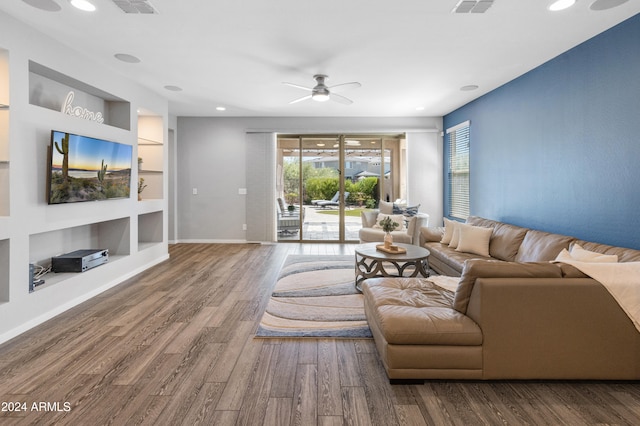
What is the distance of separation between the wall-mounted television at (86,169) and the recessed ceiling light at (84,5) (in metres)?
1.15

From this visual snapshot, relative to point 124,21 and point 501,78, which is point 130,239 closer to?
point 124,21

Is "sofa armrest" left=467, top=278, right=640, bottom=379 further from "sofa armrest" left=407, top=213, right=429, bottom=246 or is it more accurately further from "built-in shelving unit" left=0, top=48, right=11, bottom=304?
"sofa armrest" left=407, top=213, right=429, bottom=246

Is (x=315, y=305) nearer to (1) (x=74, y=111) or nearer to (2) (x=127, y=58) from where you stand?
(1) (x=74, y=111)

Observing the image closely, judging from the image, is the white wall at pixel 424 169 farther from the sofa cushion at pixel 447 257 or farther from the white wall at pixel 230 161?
the sofa cushion at pixel 447 257

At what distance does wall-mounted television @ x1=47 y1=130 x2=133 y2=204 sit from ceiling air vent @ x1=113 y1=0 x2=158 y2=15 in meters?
1.36

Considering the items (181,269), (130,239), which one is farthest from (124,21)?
(181,269)

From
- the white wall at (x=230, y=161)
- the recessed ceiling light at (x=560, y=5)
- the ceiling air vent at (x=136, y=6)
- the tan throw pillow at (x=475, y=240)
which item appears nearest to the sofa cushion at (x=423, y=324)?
the tan throw pillow at (x=475, y=240)

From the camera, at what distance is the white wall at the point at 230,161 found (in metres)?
7.44

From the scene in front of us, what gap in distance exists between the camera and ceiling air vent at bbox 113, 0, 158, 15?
2.77 metres

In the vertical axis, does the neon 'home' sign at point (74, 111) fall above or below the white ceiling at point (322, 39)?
Result: below

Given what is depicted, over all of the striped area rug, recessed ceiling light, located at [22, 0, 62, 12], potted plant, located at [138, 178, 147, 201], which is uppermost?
recessed ceiling light, located at [22, 0, 62, 12]

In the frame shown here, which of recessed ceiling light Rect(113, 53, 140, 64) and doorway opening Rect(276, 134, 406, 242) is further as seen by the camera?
doorway opening Rect(276, 134, 406, 242)

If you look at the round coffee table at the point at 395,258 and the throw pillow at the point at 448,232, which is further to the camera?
the throw pillow at the point at 448,232

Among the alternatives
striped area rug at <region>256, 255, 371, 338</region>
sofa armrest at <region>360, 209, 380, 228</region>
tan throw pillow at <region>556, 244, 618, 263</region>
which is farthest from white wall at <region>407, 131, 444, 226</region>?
tan throw pillow at <region>556, 244, 618, 263</region>
